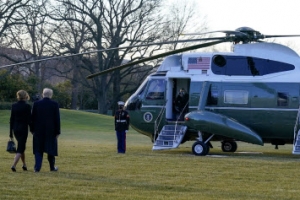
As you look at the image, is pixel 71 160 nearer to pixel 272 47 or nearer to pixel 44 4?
pixel 272 47

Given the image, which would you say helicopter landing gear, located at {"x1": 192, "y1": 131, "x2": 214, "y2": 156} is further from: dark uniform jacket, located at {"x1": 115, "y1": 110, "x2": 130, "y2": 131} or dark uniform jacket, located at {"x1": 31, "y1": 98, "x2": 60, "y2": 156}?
dark uniform jacket, located at {"x1": 31, "y1": 98, "x2": 60, "y2": 156}

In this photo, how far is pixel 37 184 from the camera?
1225 cm

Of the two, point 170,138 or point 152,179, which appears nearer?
point 152,179

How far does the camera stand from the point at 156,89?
21797mm

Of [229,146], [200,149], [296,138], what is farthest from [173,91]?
[296,138]

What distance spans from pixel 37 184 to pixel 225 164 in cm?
575

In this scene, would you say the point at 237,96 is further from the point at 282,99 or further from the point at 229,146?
the point at 229,146

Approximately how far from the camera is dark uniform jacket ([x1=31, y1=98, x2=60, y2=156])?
14484 millimetres

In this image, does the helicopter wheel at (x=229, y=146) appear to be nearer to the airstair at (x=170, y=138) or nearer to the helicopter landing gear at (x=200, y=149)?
the airstair at (x=170, y=138)

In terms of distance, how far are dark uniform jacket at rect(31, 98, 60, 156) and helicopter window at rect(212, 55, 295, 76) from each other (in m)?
7.62

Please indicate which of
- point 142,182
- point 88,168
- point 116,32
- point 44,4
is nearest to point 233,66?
point 88,168

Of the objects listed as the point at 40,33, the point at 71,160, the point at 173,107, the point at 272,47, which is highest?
the point at 40,33

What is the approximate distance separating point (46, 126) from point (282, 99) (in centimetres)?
833

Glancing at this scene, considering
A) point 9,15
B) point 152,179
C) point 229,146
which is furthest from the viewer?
point 9,15
